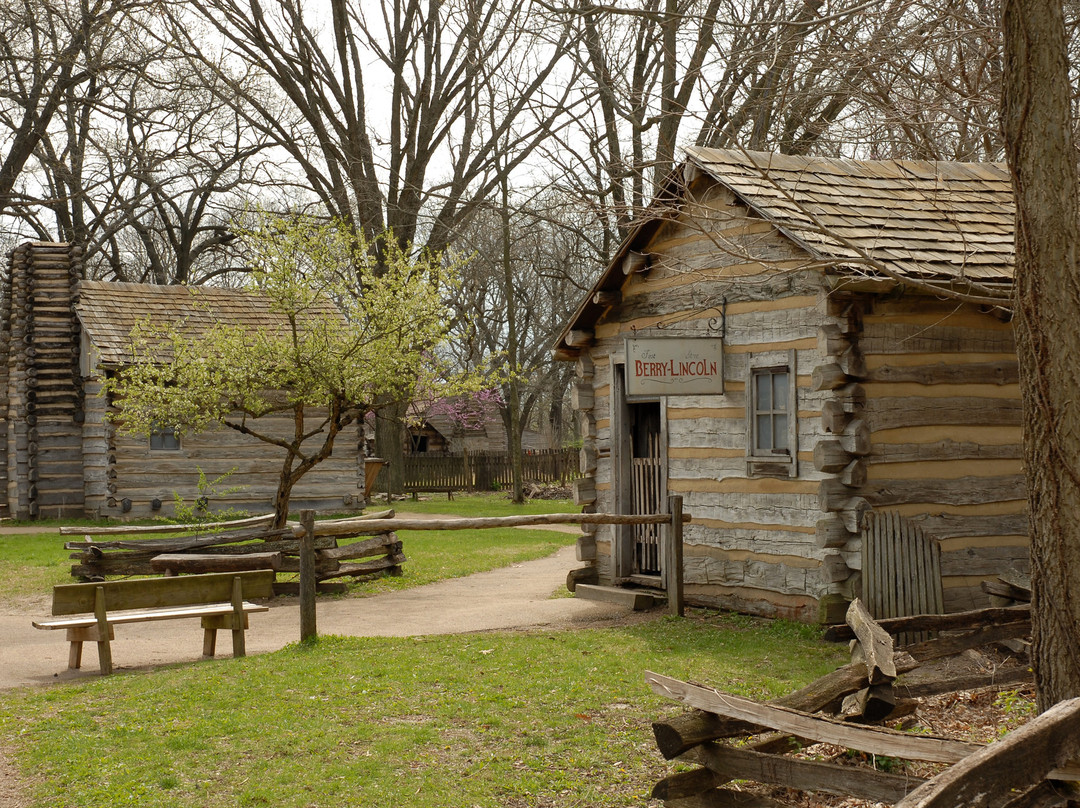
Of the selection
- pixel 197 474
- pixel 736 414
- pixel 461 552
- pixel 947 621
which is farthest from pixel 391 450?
pixel 947 621

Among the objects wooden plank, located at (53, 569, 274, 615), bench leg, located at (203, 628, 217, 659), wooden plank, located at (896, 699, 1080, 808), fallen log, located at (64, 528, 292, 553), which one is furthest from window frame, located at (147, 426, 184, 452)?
wooden plank, located at (896, 699, 1080, 808)

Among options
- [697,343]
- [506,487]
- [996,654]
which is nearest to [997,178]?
[697,343]

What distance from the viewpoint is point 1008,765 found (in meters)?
4.00

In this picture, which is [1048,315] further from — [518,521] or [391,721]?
[518,521]

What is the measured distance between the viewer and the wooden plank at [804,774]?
15.5ft

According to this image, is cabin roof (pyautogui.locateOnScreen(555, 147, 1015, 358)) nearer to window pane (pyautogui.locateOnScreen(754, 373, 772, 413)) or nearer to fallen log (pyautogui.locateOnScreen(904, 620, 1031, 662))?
window pane (pyautogui.locateOnScreen(754, 373, 772, 413))

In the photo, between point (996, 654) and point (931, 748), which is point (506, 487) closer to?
point (996, 654)

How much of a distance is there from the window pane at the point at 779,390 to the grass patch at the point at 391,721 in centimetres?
226

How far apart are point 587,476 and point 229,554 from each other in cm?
492

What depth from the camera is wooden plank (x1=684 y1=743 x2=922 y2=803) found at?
15.5 feet

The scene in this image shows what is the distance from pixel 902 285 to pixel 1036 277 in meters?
4.57

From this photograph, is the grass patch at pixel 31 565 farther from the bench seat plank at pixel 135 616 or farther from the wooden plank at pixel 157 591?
the wooden plank at pixel 157 591

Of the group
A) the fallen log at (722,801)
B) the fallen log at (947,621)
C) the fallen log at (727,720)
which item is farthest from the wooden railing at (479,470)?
the fallen log at (722,801)

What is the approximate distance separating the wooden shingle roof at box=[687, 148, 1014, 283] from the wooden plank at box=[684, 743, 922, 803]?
17.2 feet
